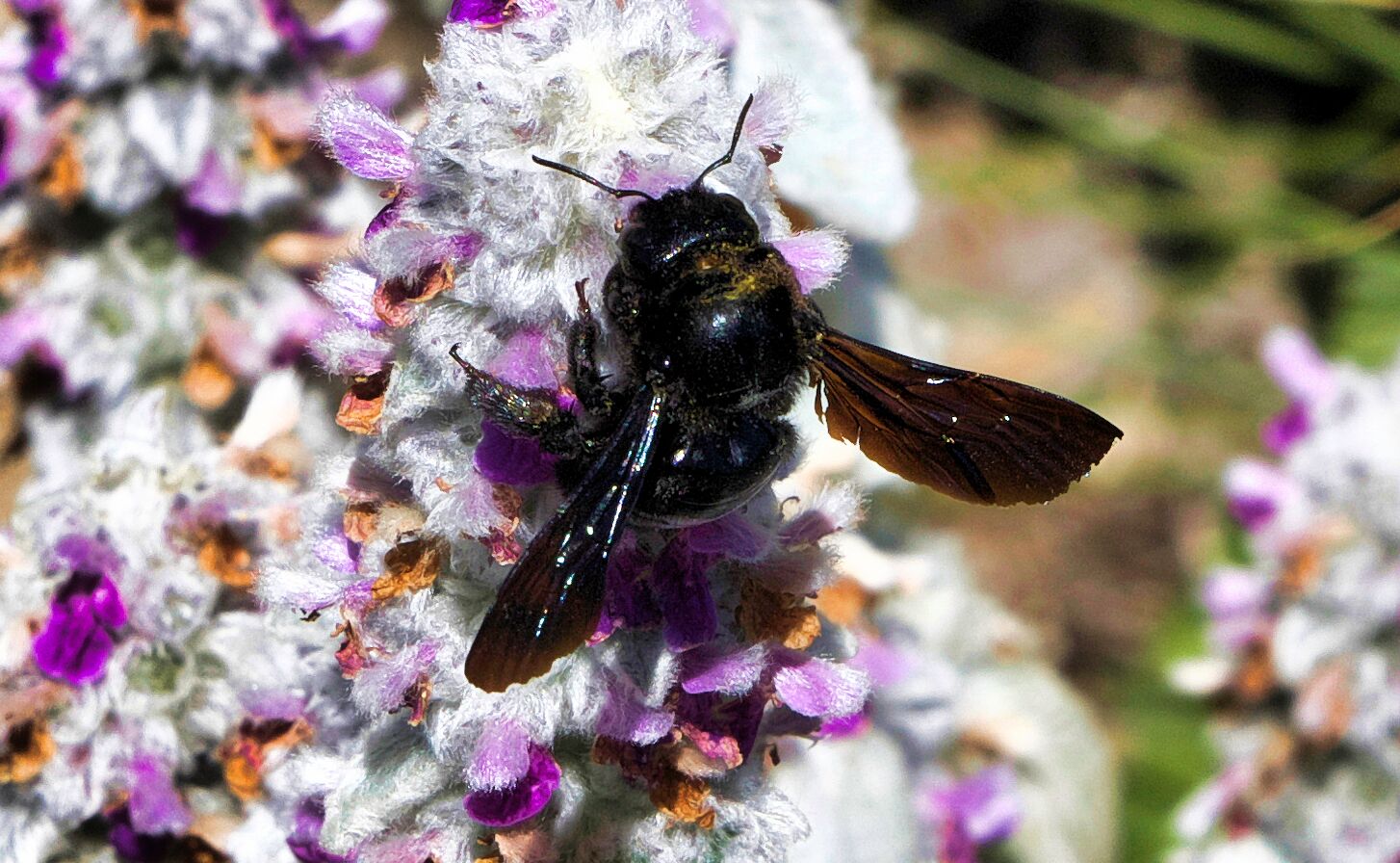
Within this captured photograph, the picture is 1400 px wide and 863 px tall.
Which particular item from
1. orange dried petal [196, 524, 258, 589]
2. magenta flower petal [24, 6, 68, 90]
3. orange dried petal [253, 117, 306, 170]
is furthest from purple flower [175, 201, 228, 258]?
orange dried petal [196, 524, 258, 589]

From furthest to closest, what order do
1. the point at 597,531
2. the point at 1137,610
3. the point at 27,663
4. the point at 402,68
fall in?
the point at 1137,610
the point at 402,68
the point at 27,663
the point at 597,531

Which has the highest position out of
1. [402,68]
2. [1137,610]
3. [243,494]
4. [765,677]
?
[765,677]

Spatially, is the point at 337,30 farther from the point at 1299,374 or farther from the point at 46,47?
the point at 1299,374

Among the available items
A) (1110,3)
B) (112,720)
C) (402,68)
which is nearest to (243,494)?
(112,720)

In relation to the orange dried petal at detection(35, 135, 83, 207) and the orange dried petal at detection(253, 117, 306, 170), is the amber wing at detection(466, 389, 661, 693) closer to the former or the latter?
the orange dried petal at detection(253, 117, 306, 170)

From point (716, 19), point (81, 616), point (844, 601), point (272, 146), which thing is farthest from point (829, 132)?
point (81, 616)

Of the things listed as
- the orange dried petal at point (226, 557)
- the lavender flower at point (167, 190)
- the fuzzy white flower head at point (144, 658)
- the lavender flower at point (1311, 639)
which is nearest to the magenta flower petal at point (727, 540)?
the fuzzy white flower head at point (144, 658)

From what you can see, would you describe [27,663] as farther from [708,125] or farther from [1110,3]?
[1110,3]

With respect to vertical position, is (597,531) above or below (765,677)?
above
